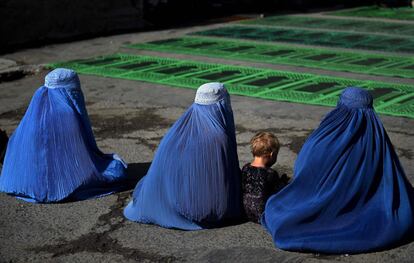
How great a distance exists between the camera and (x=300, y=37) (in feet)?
46.4

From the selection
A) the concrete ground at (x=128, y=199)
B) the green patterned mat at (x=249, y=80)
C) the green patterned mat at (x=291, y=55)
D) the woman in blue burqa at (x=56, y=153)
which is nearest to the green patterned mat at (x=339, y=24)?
the green patterned mat at (x=291, y=55)

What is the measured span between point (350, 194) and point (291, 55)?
7.89m

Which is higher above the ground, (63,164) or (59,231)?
(63,164)

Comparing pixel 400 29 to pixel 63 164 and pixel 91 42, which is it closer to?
pixel 91 42

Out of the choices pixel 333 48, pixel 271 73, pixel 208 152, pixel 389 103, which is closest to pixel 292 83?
pixel 271 73

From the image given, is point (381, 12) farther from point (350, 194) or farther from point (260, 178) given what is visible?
point (350, 194)

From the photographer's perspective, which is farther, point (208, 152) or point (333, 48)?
point (333, 48)

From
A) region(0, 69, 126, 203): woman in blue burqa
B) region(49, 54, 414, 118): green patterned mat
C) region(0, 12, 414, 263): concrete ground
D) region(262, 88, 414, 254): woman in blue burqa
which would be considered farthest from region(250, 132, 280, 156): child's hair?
region(49, 54, 414, 118): green patterned mat

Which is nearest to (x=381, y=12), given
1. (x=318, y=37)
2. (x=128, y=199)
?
(x=318, y=37)

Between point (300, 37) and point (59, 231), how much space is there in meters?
10.0

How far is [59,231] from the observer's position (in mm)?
4957

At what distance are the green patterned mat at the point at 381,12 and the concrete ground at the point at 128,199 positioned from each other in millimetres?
7466

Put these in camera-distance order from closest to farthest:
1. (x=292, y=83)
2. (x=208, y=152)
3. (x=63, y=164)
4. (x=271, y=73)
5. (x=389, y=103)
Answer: (x=208, y=152)
(x=63, y=164)
(x=389, y=103)
(x=292, y=83)
(x=271, y=73)

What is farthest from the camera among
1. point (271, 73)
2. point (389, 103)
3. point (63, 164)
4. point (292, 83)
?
point (271, 73)
